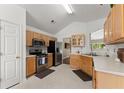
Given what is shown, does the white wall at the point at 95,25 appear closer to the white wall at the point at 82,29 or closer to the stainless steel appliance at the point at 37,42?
the white wall at the point at 82,29

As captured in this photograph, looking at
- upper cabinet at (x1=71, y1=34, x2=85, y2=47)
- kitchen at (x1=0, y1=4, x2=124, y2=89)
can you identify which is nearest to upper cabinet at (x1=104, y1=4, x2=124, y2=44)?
kitchen at (x1=0, y1=4, x2=124, y2=89)

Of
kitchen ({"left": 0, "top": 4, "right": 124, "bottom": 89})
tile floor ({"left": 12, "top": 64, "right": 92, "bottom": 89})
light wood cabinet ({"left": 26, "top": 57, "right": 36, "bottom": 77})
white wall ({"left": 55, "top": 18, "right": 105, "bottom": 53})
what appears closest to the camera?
kitchen ({"left": 0, "top": 4, "right": 124, "bottom": 89})

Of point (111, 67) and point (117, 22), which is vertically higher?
point (117, 22)

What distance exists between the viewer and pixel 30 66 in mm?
4730

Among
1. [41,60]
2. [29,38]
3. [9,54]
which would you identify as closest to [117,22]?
[9,54]

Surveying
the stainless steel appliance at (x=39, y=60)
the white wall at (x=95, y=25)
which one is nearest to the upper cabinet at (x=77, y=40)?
the white wall at (x=95, y=25)

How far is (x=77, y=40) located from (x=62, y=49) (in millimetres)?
1357

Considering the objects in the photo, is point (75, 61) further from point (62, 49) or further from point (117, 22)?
point (117, 22)

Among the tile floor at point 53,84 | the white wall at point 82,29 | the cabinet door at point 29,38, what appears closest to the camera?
the tile floor at point 53,84

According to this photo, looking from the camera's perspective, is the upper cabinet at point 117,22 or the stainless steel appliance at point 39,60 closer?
the upper cabinet at point 117,22

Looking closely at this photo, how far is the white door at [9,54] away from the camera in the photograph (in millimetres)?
3261

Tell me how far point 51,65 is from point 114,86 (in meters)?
5.62

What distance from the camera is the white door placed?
3.26 m

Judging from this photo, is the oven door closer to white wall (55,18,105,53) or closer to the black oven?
the black oven
